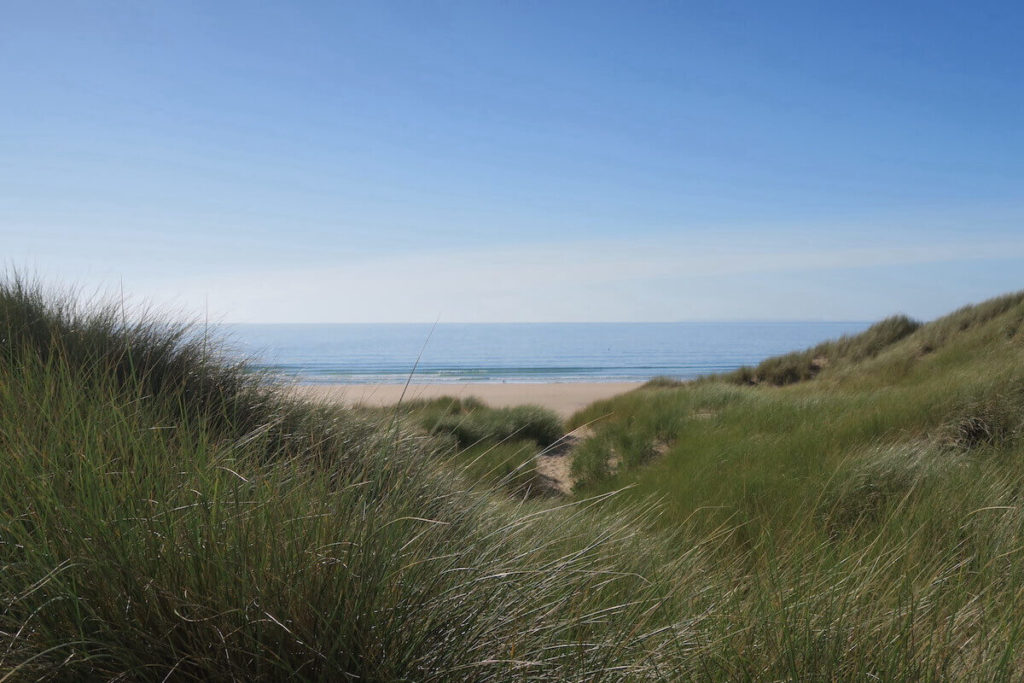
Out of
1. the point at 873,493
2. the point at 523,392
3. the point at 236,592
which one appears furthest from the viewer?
the point at 523,392

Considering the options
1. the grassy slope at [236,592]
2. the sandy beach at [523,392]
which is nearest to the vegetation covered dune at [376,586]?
the grassy slope at [236,592]

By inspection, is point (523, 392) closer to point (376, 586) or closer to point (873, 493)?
point (873, 493)

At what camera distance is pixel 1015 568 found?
2.50m

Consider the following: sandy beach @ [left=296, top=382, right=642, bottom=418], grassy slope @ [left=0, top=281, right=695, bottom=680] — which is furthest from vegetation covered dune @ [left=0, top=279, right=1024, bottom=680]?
sandy beach @ [left=296, top=382, right=642, bottom=418]

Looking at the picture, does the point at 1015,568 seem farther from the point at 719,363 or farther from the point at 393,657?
the point at 719,363

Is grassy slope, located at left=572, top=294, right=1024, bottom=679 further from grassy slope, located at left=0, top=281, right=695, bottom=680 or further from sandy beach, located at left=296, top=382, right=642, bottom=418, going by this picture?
sandy beach, located at left=296, top=382, right=642, bottom=418

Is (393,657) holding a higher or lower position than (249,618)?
lower

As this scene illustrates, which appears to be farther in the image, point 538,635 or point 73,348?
point 73,348

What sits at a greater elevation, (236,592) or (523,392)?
(236,592)

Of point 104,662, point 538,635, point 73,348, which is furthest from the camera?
point 73,348

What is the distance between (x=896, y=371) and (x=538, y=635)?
1019cm

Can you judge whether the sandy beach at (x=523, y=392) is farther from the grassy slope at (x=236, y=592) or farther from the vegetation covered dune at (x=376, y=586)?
the grassy slope at (x=236, y=592)

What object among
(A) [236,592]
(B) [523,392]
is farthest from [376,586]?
(B) [523,392]

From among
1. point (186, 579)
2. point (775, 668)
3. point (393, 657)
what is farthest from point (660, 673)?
point (186, 579)
